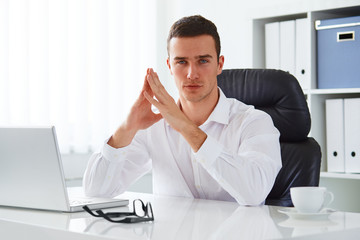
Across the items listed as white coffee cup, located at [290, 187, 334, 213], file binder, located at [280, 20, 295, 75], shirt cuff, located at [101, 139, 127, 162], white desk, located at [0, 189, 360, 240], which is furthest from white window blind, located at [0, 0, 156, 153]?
white coffee cup, located at [290, 187, 334, 213]

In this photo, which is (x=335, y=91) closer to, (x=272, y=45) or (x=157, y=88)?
(x=272, y=45)

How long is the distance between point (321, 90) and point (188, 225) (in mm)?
1673

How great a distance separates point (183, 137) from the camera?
5.68 feet

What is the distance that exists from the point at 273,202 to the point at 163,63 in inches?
71.4

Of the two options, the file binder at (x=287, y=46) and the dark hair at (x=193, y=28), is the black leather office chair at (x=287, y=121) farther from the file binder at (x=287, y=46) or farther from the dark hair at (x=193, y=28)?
the file binder at (x=287, y=46)

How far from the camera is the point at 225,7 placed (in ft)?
11.6

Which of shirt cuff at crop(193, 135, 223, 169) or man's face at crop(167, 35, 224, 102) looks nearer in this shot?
shirt cuff at crop(193, 135, 223, 169)

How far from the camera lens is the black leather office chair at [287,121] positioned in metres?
1.99

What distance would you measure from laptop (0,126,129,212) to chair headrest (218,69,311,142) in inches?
31.4

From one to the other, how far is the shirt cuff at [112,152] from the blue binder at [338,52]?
1.25m

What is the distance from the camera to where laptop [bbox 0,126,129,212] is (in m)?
1.34

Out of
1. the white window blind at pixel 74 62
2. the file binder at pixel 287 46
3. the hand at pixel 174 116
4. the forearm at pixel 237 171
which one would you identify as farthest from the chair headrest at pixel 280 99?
the white window blind at pixel 74 62

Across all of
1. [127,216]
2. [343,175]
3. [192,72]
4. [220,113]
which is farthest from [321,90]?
[127,216]

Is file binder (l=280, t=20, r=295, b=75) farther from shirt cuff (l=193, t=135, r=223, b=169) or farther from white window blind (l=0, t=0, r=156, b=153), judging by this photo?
shirt cuff (l=193, t=135, r=223, b=169)
